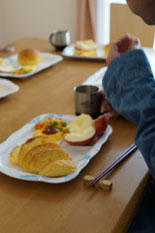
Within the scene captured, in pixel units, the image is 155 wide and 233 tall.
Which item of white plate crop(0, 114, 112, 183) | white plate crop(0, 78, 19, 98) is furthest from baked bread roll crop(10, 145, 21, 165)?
white plate crop(0, 78, 19, 98)

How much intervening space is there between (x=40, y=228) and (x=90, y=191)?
6.8 inches

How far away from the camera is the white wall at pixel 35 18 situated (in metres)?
3.49

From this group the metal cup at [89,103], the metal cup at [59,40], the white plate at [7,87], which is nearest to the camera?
the metal cup at [89,103]

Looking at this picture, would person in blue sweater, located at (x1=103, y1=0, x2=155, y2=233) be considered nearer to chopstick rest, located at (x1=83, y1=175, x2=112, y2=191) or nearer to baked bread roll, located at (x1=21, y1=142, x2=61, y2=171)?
chopstick rest, located at (x1=83, y1=175, x2=112, y2=191)

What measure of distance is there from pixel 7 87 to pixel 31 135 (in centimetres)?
45

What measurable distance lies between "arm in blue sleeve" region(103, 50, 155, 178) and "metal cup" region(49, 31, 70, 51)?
3.73 feet

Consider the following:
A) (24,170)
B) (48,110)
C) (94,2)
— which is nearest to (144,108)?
(24,170)

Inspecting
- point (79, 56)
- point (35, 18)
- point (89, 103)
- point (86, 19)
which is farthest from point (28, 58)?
point (35, 18)

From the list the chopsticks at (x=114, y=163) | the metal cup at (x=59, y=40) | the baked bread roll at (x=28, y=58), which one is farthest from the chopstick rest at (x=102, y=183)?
the metal cup at (x=59, y=40)

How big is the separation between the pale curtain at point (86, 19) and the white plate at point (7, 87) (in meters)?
1.83

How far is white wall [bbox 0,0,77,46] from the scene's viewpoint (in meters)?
3.49

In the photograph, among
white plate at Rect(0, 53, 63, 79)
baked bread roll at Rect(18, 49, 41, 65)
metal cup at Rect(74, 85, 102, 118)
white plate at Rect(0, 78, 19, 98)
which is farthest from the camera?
baked bread roll at Rect(18, 49, 41, 65)

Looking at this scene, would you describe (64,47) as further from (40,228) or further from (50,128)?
(40,228)

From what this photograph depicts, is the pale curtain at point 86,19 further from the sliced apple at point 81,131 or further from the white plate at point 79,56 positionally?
the sliced apple at point 81,131
